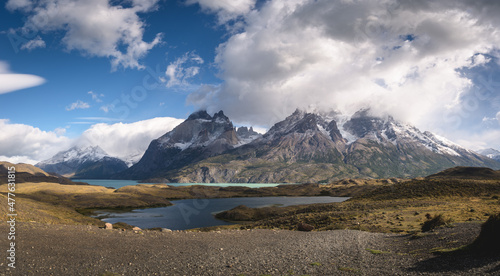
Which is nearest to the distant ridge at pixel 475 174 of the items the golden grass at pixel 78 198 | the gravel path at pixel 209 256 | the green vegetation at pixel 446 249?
the green vegetation at pixel 446 249

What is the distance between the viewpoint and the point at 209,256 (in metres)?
24.4

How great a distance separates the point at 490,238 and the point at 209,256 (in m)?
21.3

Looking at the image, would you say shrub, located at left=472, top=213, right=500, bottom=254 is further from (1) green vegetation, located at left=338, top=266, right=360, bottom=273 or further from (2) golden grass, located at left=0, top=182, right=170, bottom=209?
(2) golden grass, located at left=0, top=182, right=170, bottom=209

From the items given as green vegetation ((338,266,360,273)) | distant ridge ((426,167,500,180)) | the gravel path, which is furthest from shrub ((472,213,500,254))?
distant ridge ((426,167,500,180))

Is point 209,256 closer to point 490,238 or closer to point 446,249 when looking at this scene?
point 446,249

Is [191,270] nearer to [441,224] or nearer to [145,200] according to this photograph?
[441,224]

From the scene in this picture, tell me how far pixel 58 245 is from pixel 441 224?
136 feet

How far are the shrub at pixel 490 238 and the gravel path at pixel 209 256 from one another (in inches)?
72.9

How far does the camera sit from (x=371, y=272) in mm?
18781

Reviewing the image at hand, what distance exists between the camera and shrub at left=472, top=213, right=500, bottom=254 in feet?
60.9

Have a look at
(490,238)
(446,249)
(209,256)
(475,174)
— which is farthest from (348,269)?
(475,174)

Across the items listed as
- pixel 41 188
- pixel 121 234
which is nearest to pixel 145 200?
pixel 41 188

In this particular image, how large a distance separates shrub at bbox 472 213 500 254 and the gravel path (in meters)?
1.85

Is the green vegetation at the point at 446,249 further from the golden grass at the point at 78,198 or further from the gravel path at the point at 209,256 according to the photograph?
the golden grass at the point at 78,198
